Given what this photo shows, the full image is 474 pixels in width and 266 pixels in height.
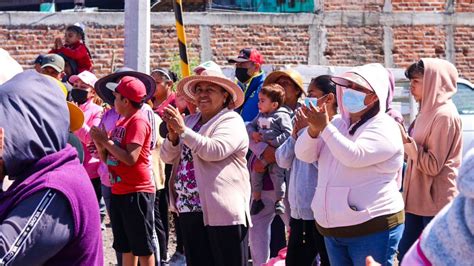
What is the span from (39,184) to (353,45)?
54.6ft

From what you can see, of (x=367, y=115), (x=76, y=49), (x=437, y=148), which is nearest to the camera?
(x=367, y=115)

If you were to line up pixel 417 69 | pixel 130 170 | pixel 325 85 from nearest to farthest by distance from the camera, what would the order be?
pixel 417 69, pixel 325 85, pixel 130 170

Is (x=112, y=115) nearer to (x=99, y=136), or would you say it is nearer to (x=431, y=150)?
(x=99, y=136)

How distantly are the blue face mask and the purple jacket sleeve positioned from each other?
9.01 ft

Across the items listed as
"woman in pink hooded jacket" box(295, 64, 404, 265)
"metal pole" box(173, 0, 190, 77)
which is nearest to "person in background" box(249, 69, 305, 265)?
"woman in pink hooded jacket" box(295, 64, 404, 265)

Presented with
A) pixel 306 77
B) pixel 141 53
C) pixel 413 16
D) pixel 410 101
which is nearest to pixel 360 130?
pixel 141 53

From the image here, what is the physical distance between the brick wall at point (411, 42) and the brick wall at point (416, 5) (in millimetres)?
397

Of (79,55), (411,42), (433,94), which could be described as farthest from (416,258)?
(411,42)

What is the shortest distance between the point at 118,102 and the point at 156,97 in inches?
75.5

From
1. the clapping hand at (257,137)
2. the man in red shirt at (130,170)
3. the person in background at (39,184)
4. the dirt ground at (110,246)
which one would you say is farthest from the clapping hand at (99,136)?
the person in background at (39,184)

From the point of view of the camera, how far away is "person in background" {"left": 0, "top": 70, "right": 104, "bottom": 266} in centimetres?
337

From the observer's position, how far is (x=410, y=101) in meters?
13.4

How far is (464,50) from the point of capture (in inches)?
802

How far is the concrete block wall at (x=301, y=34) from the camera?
57.3ft
